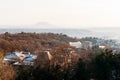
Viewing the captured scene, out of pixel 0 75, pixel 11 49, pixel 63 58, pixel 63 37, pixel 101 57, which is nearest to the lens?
pixel 0 75

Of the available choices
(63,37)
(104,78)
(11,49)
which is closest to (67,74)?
(104,78)

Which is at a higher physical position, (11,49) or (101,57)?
(101,57)

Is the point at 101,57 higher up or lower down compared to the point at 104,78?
higher up

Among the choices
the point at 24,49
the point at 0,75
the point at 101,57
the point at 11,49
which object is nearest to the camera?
the point at 0,75

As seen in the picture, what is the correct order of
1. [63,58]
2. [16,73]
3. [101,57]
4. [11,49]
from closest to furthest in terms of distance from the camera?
[16,73] → [101,57] → [63,58] → [11,49]

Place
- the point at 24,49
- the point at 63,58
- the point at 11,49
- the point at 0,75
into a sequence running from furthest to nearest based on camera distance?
the point at 24,49 → the point at 11,49 → the point at 63,58 → the point at 0,75

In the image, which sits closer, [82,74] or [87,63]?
[82,74]

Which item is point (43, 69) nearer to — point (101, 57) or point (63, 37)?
point (101, 57)

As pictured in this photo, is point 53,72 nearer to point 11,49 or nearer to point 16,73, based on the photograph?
point 16,73

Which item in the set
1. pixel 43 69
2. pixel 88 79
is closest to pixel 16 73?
pixel 43 69
